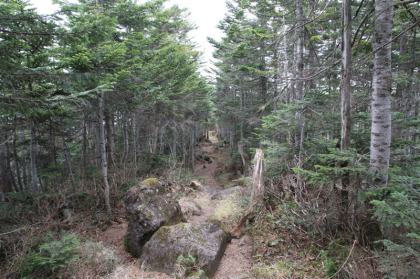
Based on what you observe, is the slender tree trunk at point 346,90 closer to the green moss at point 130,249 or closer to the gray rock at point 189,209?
the green moss at point 130,249

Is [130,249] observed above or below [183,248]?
below

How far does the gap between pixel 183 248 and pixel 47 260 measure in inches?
106

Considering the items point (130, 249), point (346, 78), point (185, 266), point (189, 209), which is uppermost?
point (346, 78)

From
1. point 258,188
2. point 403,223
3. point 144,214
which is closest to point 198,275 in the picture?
point 144,214

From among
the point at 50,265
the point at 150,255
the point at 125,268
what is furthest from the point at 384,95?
the point at 50,265

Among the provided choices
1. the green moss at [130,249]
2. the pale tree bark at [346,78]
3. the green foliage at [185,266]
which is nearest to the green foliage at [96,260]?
the green moss at [130,249]

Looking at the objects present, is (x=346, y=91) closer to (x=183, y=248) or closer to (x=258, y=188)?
(x=258, y=188)

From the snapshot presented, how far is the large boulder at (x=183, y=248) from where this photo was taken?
14.7 ft

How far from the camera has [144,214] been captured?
19.4 feet

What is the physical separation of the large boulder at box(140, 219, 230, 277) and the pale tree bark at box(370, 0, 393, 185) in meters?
3.72

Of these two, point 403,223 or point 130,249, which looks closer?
point 403,223

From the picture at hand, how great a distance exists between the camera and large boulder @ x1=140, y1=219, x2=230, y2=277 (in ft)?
14.7

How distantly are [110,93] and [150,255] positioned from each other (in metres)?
6.61

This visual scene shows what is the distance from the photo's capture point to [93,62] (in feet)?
23.0
